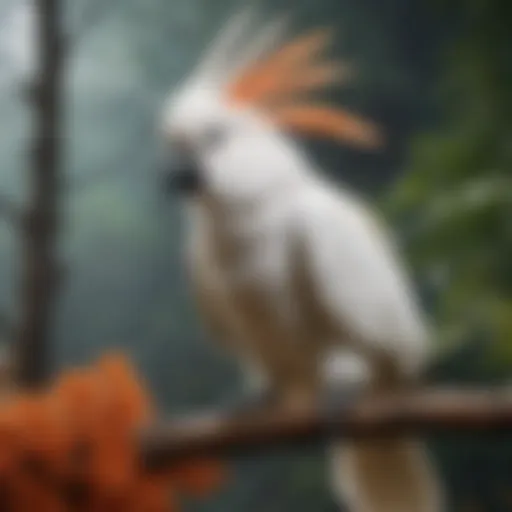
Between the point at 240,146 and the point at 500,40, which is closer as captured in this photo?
the point at 240,146

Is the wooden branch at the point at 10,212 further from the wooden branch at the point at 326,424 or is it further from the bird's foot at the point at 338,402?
the bird's foot at the point at 338,402

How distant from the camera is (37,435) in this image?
4.65 ft

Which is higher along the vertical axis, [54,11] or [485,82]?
[54,11]

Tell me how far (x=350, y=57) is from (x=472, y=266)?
27 cm

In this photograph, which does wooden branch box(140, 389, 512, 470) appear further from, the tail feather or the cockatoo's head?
the cockatoo's head

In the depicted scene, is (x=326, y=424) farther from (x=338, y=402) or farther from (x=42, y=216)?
(x=42, y=216)

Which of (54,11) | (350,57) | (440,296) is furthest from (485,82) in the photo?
(54,11)

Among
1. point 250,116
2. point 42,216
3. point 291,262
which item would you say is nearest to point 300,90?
point 250,116

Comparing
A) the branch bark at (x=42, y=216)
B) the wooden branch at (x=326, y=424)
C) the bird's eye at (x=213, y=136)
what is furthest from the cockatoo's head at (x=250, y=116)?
the wooden branch at (x=326, y=424)

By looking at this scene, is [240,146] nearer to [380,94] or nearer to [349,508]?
[380,94]

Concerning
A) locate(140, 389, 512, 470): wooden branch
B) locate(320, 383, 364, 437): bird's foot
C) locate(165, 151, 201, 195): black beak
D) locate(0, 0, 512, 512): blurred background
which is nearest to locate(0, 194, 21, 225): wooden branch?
locate(0, 0, 512, 512): blurred background

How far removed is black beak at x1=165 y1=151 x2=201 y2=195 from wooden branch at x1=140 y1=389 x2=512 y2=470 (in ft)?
0.81

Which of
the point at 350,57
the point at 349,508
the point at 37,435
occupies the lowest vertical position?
the point at 349,508


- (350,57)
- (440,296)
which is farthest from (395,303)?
(350,57)
